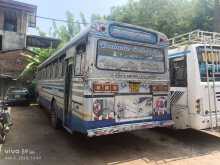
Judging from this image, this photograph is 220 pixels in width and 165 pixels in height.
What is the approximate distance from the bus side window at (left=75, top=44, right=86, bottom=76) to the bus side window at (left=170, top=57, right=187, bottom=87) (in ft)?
9.05

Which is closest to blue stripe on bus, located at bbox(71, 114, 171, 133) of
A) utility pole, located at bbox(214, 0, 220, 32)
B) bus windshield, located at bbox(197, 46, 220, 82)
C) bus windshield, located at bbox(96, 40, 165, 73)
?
bus windshield, located at bbox(96, 40, 165, 73)

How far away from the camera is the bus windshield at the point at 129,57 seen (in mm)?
5727

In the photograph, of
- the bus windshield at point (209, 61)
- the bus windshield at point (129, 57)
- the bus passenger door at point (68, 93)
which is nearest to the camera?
the bus windshield at point (129, 57)

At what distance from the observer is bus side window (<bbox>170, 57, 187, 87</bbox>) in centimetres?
666

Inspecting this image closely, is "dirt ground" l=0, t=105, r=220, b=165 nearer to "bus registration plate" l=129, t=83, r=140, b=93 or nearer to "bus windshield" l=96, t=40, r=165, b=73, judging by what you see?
"bus registration plate" l=129, t=83, r=140, b=93

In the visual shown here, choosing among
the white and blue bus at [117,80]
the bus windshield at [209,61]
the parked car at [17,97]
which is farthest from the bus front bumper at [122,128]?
the parked car at [17,97]

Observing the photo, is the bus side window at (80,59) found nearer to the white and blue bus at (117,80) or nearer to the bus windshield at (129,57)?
the white and blue bus at (117,80)

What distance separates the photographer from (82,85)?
5.63 metres

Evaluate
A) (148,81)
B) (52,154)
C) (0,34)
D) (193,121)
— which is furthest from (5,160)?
(0,34)

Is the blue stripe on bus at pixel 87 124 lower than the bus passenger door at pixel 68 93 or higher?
lower

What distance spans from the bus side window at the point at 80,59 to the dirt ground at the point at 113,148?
1992 millimetres

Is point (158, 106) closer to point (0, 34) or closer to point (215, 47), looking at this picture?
point (215, 47)

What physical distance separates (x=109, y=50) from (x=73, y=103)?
1.65 metres

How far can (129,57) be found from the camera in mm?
6086
